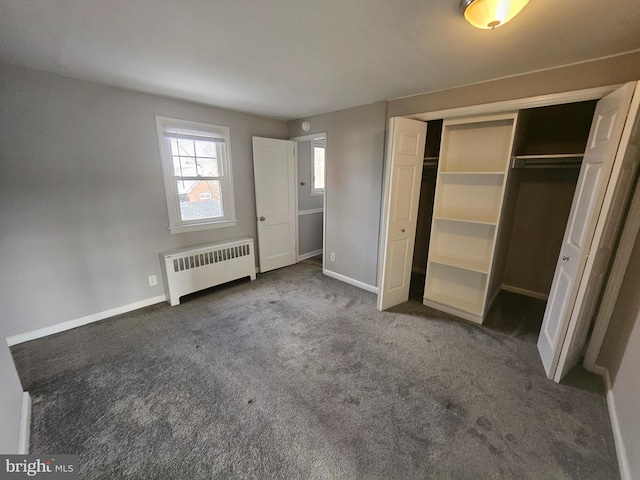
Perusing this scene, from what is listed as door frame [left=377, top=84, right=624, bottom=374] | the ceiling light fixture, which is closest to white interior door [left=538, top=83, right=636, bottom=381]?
door frame [left=377, top=84, right=624, bottom=374]

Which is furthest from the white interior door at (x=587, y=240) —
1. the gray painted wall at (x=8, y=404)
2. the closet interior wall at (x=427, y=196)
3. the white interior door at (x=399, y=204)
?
the gray painted wall at (x=8, y=404)

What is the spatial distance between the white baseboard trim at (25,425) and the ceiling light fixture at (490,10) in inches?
124

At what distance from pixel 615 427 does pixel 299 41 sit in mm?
3080

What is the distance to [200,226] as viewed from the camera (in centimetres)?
327

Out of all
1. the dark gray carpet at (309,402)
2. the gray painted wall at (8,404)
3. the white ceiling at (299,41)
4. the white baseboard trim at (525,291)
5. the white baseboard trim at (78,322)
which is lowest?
the dark gray carpet at (309,402)

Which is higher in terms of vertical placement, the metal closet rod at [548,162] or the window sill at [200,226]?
the metal closet rod at [548,162]

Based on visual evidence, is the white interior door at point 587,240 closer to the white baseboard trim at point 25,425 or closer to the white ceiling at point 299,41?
the white ceiling at point 299,41

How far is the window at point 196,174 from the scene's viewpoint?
2.92m

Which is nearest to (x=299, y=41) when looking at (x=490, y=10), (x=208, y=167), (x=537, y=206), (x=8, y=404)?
(x=490, y=10)

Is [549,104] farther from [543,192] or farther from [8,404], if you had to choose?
[8,404]

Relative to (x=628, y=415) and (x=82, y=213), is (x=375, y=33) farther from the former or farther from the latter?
(x=82, y=213)

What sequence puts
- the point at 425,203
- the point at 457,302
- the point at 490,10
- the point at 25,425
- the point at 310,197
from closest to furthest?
1. the point at 490,10
2. the point at 25,425
3. the point at 457,302
4. the point at 425,203
5. the point at 310,197

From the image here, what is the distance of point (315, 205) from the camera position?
4.82 meters

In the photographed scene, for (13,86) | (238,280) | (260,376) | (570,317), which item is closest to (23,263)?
(13,86)
